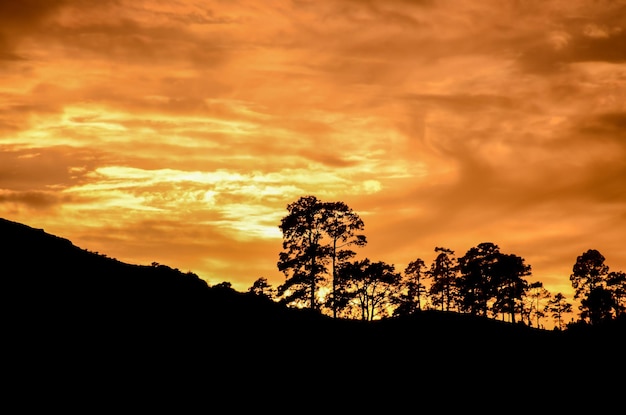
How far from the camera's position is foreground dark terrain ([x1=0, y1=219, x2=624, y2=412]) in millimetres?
21469

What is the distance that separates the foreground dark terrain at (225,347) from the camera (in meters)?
21.5

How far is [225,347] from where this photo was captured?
25.7 m

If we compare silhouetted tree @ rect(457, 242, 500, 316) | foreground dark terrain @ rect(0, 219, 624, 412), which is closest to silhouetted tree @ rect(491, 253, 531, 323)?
silhouetted tree @ rect(457, 242, 500, 316)

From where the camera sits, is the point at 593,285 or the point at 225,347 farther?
the point at 593,285

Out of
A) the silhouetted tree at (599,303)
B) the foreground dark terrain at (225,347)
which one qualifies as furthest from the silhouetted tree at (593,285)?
the foreground dark terrain at (225,347)

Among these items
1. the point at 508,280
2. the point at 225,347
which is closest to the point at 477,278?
the point at 508,280

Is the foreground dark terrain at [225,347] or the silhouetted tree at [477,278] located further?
the silhouetted tree at [477,278]

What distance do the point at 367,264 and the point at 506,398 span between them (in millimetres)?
28988

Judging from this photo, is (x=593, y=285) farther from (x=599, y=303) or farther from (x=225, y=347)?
(x=225, y=347)

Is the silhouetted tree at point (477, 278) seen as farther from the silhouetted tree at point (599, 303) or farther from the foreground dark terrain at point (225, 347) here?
the foreground dark terrain at point (225, 347)

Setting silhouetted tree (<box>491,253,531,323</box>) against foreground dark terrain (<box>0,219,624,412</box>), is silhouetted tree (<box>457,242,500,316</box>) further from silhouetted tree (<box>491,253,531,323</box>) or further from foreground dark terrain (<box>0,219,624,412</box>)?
foreground dark terrain (<box>0,219,624,412</box>)

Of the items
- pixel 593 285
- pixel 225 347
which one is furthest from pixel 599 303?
pixel 225 347

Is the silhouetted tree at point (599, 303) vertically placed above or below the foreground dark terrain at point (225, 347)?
above

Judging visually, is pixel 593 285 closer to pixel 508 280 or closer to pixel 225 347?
pixel 508 280
